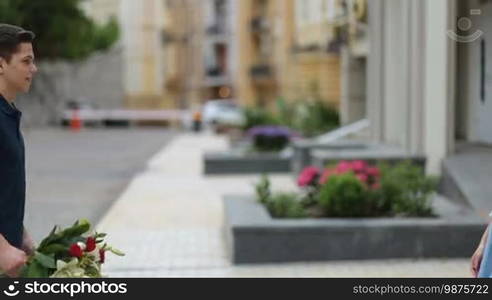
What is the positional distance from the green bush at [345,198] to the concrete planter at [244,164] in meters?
9.51

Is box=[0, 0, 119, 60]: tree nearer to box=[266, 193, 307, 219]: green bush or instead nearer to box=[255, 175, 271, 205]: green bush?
box=[255, 175, 271, 205]: green bush

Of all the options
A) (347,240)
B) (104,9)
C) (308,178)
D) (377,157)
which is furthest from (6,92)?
(104,9)

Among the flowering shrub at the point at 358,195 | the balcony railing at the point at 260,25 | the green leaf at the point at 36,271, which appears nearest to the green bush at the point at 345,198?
the flowering shrub at the point at 358,195

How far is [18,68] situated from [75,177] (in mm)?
14482

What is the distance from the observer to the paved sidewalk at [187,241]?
835 centimetres

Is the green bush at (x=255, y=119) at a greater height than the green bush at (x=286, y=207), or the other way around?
the green bush at (x=286, y=207)

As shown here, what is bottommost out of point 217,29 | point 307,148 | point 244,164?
point 244,164

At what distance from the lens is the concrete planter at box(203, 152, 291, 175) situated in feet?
62.8

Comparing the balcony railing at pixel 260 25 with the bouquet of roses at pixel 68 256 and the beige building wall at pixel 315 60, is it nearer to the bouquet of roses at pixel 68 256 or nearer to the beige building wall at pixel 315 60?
the beige building wall at pixel 315 60

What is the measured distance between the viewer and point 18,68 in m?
3.92

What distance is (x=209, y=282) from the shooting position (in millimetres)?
3922

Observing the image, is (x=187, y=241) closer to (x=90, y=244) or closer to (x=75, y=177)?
(x=90, y=244)

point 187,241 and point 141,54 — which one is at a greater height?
point 187,241

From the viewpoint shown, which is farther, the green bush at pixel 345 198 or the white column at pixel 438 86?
the white column at pixel 438 86
